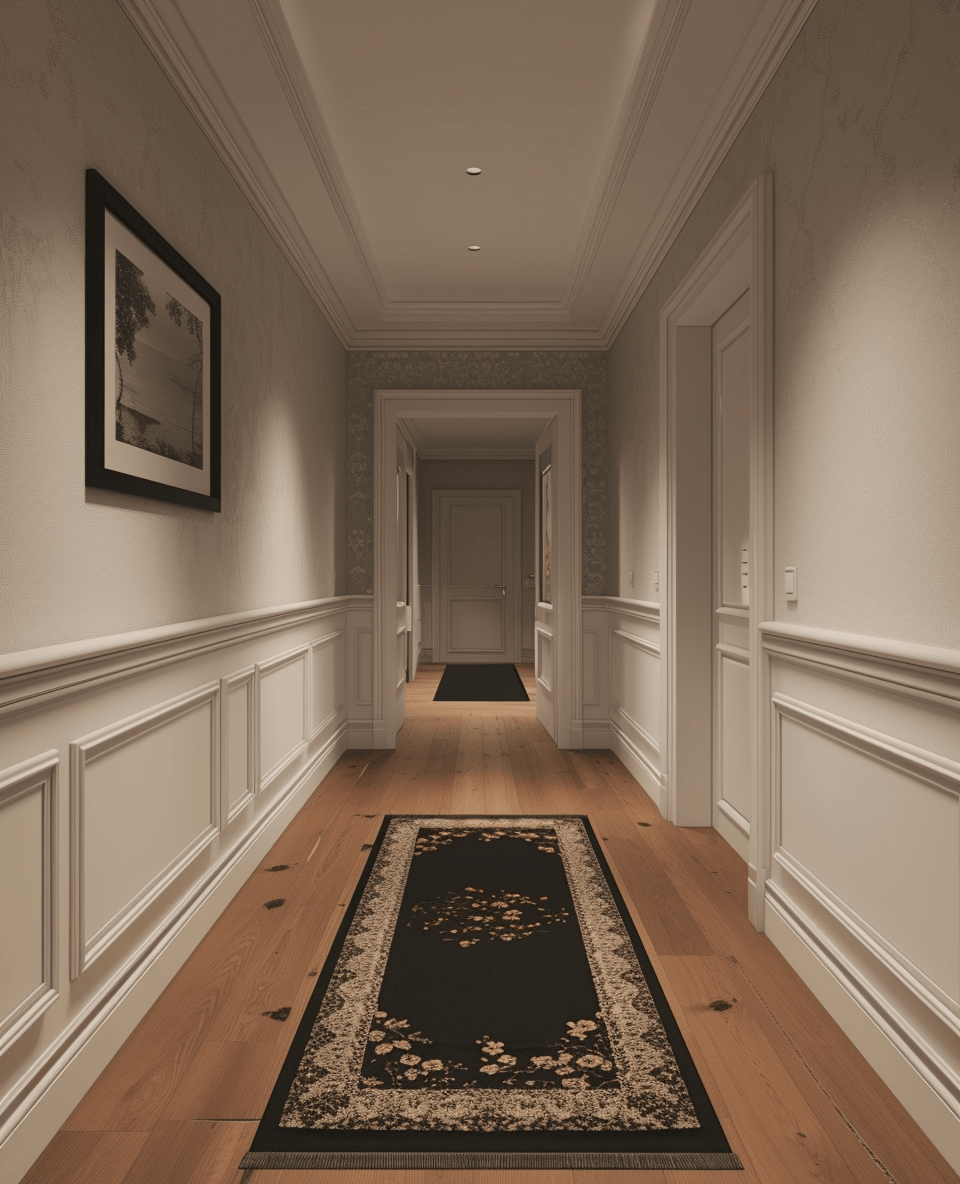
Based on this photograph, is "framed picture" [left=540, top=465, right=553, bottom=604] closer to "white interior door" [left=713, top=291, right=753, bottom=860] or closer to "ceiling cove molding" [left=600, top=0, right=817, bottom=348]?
"ceiling cove molding" [left=600, top=0, right=817, bottom=348]

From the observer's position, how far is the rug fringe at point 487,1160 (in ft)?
4.88

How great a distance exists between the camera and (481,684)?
8.20 metres

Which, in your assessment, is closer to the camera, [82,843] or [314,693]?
[82,843]

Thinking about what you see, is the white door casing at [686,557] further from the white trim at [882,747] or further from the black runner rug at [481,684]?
the black runner rug at [481,684]

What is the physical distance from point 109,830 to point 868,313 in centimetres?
200

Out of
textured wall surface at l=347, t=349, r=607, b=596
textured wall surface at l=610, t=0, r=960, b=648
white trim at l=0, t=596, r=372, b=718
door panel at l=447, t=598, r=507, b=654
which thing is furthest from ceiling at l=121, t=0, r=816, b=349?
door panel at l=447, t=598, r=507, b=654

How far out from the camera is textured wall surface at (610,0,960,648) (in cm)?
153

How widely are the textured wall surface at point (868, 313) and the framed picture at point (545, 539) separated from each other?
327cm

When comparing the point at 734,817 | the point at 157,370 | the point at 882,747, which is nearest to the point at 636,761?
the point at 734,817

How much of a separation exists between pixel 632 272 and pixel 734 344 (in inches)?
41.2

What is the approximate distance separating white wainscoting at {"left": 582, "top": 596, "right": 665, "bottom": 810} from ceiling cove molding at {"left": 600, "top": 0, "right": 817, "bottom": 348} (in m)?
1.55

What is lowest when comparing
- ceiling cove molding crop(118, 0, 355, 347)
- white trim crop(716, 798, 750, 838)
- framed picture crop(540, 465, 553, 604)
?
white trim crop(716, 798, 750, 838)

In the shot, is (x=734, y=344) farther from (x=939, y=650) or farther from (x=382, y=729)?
(x=382, y=729)

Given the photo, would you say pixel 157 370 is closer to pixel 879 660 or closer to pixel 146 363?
pixel 146 363
